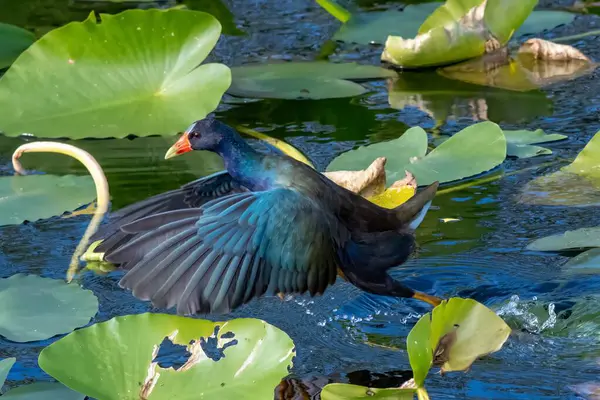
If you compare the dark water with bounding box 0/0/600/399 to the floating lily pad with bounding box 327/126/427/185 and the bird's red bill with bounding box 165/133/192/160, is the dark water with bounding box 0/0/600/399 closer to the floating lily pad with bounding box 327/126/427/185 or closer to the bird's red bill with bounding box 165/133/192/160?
the floating lily pad with bounding box 327/126/427/185

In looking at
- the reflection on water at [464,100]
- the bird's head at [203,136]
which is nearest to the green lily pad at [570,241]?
the bird's head at [203,136]

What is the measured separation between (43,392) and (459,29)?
2.38m

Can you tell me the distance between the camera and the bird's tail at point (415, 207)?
8.85 ft

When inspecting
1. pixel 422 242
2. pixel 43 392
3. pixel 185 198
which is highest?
pixel 185 198

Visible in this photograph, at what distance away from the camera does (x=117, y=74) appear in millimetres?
3432

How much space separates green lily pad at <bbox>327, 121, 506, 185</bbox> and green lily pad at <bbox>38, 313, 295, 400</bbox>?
110 cm

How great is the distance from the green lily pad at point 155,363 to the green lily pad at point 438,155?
1104 millimetres

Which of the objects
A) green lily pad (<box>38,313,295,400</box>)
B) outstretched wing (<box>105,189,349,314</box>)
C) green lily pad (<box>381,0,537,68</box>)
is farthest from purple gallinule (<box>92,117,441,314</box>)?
green lily pad (<box>381,0,537,68</box>)

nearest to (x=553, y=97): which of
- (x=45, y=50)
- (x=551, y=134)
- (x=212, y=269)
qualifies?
(x=551, y=134)

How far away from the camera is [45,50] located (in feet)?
11.3

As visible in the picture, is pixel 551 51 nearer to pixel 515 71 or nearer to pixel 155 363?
pixel 515 71

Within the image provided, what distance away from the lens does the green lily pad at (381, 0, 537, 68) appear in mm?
4027

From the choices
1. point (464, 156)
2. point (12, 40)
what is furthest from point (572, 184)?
point (12, 40)

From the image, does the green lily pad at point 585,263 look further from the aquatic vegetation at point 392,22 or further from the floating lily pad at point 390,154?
the aquatic vegetation at point 392,22
